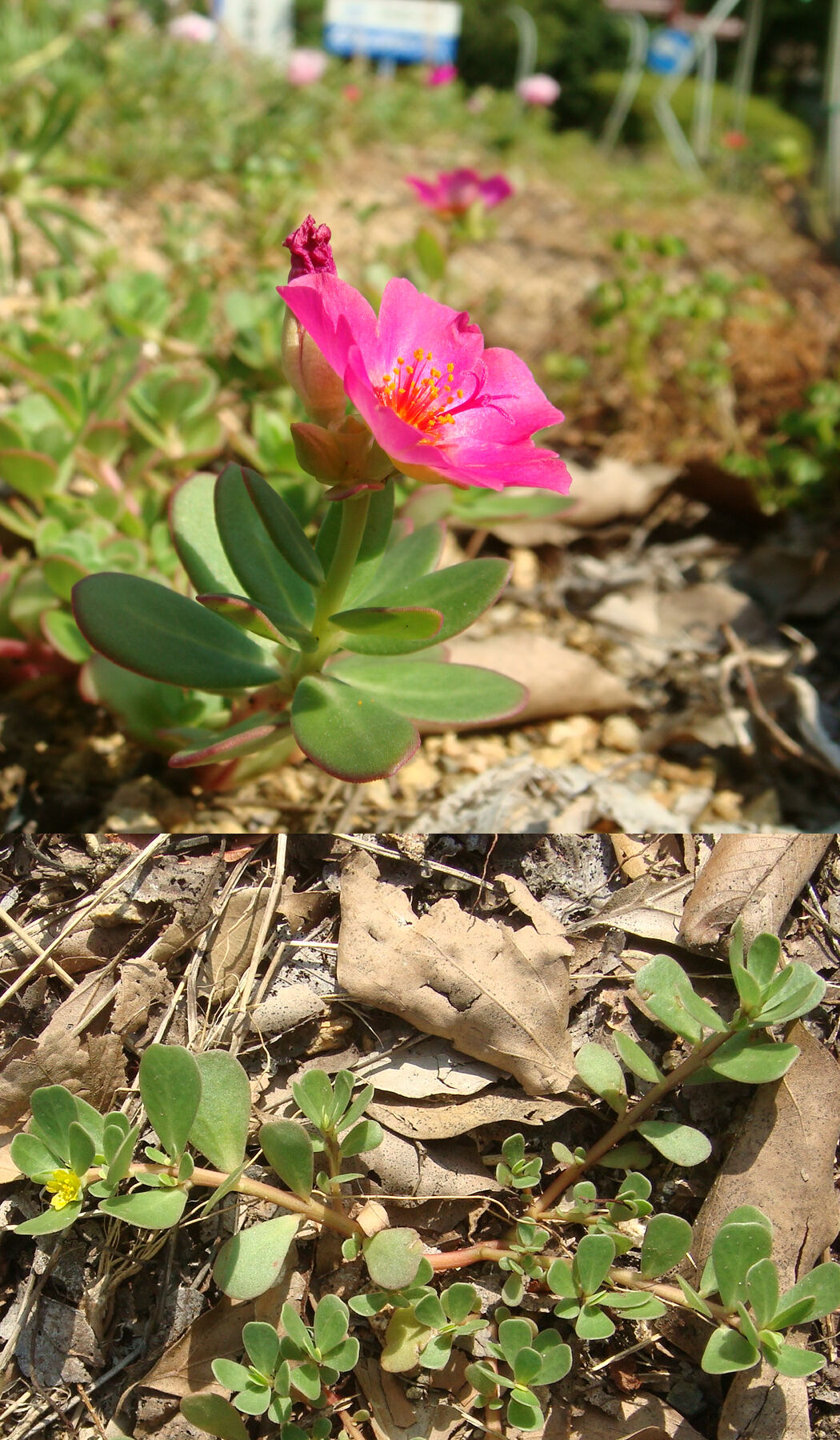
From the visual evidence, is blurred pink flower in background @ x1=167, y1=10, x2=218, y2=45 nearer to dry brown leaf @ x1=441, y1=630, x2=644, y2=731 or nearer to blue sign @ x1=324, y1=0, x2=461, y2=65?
blue sign @ x1=324, y1=0, x2=461, y2=65

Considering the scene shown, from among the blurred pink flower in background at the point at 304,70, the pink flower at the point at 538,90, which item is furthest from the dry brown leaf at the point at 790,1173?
the pink flower at the point at 538,90

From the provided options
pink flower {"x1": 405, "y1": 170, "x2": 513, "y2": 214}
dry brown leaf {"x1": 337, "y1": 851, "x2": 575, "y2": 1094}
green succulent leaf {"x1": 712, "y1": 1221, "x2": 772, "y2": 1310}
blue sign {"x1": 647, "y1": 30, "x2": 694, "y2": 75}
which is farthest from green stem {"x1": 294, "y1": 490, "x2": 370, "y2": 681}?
blue sign {"x1": 647, "y1": 30, "x2": 694, "y2": 75}

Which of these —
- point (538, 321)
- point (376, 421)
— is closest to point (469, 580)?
point (376, 421)

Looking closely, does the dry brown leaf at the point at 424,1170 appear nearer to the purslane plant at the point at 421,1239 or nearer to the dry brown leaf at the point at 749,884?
the purslane plant at the point at 421,1239

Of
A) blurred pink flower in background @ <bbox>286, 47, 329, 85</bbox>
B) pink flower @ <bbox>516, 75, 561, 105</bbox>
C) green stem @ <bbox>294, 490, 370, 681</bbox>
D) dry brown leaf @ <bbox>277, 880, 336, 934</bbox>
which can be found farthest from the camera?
pink flower @ <bbox>516, 75, 561, 105</bbox>

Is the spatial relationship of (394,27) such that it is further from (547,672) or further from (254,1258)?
(254,1258)

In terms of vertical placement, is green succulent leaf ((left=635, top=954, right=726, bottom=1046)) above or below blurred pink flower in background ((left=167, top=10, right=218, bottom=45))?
below
